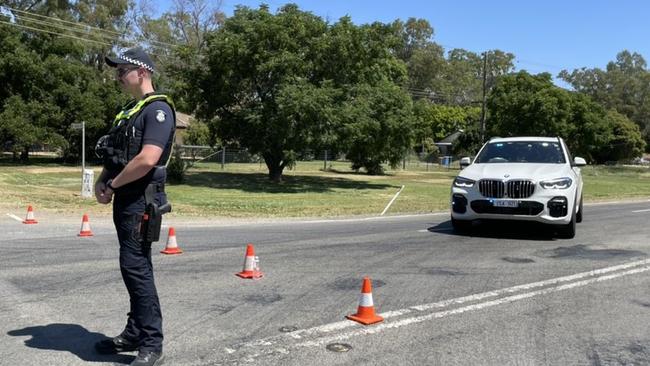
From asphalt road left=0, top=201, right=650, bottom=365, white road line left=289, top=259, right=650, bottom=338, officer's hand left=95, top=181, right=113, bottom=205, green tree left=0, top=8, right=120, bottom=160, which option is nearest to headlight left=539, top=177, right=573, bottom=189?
asphalt road left=0, top=201, right=650, bottom=365

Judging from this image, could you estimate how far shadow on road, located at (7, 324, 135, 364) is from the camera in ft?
13.7

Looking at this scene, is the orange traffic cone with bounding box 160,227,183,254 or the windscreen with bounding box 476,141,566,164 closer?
the orange traffic cone with bounding box 160,227,183,254

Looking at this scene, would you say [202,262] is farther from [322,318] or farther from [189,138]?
[189,138]

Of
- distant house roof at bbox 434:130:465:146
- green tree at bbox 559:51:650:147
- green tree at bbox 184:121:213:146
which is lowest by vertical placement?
green tree at bbox 184:121:213:146

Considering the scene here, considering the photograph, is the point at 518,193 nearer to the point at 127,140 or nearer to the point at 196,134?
the point at 127,140

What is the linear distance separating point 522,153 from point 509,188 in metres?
1.79

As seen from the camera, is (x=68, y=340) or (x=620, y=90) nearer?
(x=68, y=340)

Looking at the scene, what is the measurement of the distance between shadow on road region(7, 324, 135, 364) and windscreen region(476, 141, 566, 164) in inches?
334

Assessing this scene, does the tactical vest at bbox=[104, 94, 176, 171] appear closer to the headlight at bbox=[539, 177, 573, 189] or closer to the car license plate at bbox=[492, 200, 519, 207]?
the car license plate at bbox=[492, 200, 519, 207]

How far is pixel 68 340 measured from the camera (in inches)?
178

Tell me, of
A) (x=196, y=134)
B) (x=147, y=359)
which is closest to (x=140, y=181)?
(x=147, y=359)

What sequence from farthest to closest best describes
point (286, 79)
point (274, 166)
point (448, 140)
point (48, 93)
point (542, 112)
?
point (448, 140) → point (542, 112) → point (48, 93) → point (274, 166) → point (286, 79)

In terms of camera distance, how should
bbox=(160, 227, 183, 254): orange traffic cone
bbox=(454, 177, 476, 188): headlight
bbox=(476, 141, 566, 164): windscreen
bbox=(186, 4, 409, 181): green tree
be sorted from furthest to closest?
1. bbox=(186, 4, 409, 181): green tree
2. bbox=(476, 141, 566, 164): windscreen
3. bbox=(454, 177, 476, 188): headlight
4. bbox=(160, 227, 183, 254): orange traffic cone

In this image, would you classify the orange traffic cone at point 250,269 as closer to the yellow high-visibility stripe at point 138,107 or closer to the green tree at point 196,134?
the yellow high-visibility stripe at point 138,107
